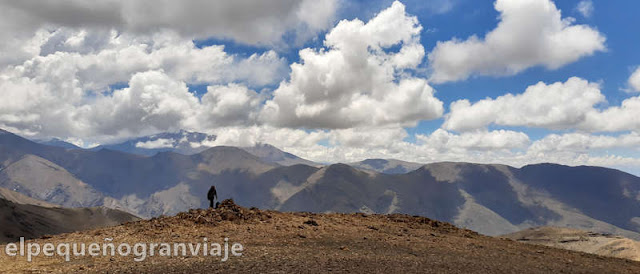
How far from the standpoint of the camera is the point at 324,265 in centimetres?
2141

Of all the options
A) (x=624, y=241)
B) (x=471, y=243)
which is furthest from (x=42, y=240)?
(x=624, y=241)

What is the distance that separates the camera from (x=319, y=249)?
25.3 m

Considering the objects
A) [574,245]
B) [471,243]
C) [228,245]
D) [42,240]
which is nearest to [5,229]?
[42,240]

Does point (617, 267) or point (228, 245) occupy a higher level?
point (228, 245)

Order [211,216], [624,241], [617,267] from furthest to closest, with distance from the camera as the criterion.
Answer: [624,241]
[211,216]
[617,267]

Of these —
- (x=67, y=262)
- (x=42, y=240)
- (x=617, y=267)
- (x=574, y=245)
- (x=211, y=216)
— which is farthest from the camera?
(x=574, y=245)

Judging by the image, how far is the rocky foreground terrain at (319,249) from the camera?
2130 centimetres

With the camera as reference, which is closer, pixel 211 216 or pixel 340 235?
pixel 340 235

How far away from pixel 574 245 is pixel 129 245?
444 feet

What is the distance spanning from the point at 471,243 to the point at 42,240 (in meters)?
32.8

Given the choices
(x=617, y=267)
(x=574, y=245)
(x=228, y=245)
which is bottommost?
(x=574, y=245)

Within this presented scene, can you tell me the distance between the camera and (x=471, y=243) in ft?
95.8

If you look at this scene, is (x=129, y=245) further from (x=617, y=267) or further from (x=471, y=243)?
(x=617, y=267)

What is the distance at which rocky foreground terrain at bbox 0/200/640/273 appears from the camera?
21297 millimetres
